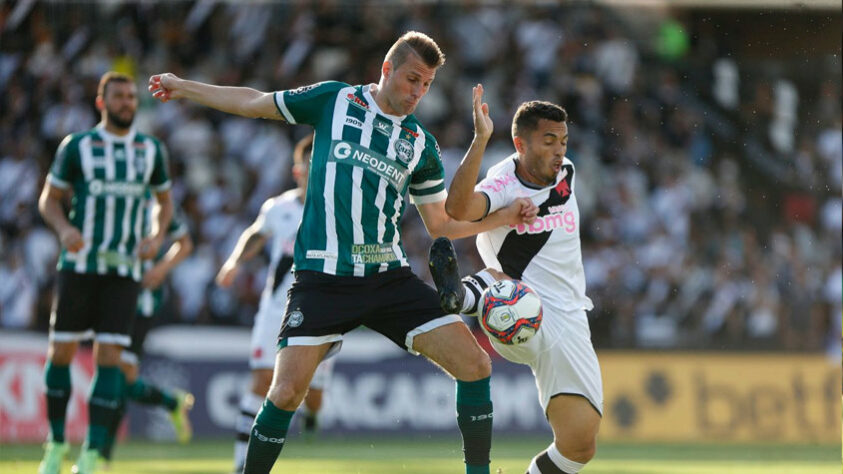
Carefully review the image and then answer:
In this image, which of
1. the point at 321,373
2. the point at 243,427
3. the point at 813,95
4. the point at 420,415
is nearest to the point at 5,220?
the point at 420,415

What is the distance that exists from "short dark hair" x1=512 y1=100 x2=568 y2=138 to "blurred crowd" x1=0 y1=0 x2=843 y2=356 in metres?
9.09

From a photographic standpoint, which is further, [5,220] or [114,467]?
[5,220]

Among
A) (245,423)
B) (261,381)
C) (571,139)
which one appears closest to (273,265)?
(261,381)

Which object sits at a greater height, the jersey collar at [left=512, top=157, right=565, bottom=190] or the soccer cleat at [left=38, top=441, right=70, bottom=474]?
the jersey collar at [left=512, top=157, right=565, bottom=190]

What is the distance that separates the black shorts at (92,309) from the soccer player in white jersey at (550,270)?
3.29 m

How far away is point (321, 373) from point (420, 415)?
178 inches

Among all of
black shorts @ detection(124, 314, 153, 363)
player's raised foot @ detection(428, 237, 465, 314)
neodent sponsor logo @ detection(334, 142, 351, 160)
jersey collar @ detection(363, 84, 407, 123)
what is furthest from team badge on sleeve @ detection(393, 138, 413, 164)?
black shorts @ detection(124, 314, 153, 363)

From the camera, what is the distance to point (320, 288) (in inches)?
256

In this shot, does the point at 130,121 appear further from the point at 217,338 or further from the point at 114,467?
the point at 217,338

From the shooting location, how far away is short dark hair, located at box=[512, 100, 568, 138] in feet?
23.2

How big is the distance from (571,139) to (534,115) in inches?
528

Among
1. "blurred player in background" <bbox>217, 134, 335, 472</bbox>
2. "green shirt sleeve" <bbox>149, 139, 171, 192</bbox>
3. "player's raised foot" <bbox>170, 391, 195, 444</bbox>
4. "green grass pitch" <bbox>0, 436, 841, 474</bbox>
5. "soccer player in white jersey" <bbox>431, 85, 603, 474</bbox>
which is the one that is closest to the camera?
"soccer player in white jersey" <bbox>431, 85, 603, 474</bbox>

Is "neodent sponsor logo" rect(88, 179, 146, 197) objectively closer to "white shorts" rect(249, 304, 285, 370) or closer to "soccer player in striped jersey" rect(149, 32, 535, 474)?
"white shorts" rect(249, 304, 285, 370)

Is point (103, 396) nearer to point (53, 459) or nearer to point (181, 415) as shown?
point (53, 459)
